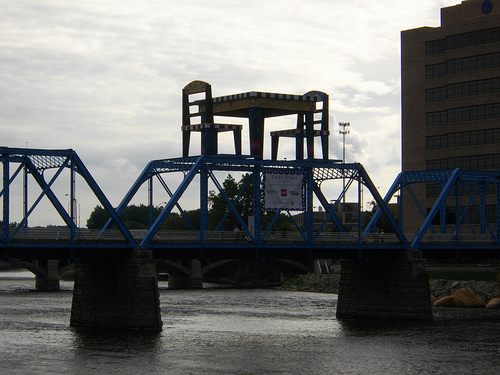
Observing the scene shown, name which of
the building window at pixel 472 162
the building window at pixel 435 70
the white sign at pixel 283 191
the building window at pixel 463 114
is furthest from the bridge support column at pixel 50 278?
the white sign at pixel 283 191

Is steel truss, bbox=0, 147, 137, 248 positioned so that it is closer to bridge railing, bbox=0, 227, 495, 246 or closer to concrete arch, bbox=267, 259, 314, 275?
bridge railing, bbox=0, 227, 495, 246

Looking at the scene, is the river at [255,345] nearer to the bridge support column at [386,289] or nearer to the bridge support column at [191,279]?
the bridge support column at [386,289]

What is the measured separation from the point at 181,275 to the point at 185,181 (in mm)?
61229

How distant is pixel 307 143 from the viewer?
6938 centimetres

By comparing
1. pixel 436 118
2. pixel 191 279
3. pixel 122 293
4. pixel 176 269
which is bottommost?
pixel 191 279

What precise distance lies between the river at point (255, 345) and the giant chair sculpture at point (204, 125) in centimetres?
1315

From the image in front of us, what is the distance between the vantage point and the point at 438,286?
8794 cm

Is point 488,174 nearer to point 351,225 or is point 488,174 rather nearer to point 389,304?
point 389,304

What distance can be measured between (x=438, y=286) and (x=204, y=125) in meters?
35.3

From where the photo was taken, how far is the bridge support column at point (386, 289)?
2564 inches

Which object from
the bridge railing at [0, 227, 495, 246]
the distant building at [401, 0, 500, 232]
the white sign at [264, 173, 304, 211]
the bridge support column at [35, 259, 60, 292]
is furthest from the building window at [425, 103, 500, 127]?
the white sign at [264, 173, 304, 211]

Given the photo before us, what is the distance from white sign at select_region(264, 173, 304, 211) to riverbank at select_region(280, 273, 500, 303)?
1015 inches

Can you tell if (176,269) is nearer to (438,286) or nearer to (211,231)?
(438,286)

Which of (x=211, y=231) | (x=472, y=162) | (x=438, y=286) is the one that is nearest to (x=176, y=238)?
(x=211, y=231)
